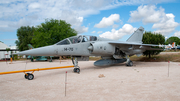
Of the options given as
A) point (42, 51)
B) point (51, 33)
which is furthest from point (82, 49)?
point (51, 33)

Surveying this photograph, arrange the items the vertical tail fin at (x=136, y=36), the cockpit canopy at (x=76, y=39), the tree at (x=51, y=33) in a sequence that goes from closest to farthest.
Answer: the cockpit canopy at (x=76, y=39) < the vertical tail fin at (x=136, y=36) < the tree at (x=51, y=33)

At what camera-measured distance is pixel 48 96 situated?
3850 mm

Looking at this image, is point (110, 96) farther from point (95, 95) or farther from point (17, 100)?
point (17, 100)

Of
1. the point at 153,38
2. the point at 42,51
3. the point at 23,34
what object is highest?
the point at 23,34

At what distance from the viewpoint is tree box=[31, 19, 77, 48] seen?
25.6 meters

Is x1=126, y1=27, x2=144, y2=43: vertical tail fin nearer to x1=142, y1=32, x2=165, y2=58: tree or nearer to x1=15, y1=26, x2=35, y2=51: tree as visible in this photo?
x1=142, y1=32, x2=165, y2=58: tree

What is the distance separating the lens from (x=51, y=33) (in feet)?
84.7

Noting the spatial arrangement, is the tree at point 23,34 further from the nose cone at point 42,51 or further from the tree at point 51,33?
the nose cone at point 42,51

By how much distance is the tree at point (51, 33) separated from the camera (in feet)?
84.1

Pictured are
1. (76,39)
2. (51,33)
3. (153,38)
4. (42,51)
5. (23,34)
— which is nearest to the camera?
(42,51)

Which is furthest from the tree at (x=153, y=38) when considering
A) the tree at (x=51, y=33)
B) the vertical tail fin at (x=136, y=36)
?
the tree at (x=51, y=33)

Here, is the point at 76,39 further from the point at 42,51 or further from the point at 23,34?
the point at 23,34

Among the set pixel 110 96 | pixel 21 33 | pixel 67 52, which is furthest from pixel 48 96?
pixel 21 33

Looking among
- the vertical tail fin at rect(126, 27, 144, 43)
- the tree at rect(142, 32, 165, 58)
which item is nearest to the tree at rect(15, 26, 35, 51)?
the vertical tail fin at rect(126, 27, 144, 43)
